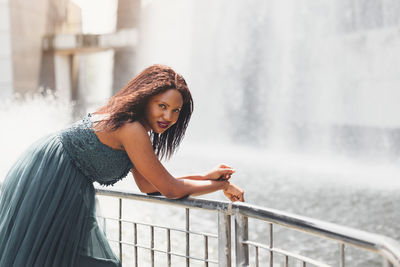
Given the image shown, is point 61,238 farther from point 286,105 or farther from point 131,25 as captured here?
point 131,25

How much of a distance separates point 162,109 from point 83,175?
1.43 feet

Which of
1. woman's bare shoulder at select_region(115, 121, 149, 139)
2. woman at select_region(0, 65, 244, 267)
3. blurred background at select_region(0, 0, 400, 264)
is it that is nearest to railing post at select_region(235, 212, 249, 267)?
woman at select_region(0, 65, 244, 267)

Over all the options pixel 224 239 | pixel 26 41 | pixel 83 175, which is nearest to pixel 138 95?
pixel 83 175

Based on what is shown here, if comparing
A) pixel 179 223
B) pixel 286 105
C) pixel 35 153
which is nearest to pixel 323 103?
pixel 286 105

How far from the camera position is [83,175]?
2.11m

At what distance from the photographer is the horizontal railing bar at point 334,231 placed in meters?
1.32

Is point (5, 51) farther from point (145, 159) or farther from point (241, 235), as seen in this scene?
point (241, 235)

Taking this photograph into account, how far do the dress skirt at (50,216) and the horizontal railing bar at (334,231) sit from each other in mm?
622

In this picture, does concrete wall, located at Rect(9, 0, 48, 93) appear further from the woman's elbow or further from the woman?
the woman's elbow

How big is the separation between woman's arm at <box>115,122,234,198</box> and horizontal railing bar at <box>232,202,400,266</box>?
0.29 meters

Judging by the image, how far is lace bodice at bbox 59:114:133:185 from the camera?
6.84 ft

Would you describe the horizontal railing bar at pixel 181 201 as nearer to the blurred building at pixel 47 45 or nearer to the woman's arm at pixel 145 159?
the woman's arm at pixel 145 159

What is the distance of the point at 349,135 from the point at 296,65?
2.90m

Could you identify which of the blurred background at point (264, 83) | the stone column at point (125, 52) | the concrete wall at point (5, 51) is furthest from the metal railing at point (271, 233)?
the concrete wall at point (5, 51)
